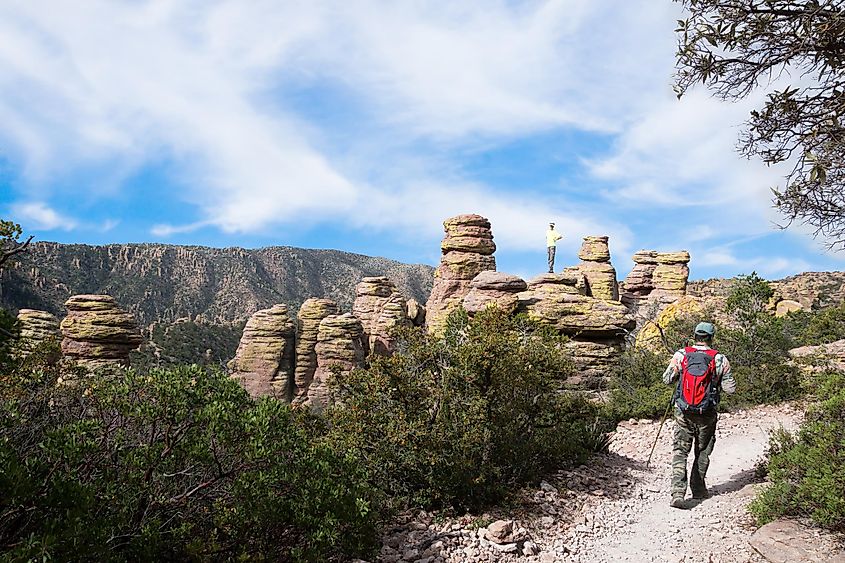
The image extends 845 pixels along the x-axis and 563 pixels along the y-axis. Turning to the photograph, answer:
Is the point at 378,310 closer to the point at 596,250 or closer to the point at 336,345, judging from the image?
the point at 336,345

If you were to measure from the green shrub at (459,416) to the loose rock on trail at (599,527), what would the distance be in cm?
33

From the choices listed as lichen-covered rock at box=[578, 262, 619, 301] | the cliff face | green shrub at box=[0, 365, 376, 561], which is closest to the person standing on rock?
lichen-covered rock at box=[578, 262, 619, 301]

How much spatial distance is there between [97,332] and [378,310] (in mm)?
21940

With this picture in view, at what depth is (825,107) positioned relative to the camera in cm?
442

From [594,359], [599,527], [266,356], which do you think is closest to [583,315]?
[594,359]

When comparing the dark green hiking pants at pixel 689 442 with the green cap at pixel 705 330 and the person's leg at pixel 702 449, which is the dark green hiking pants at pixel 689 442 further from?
the green cap at pixel 705 330

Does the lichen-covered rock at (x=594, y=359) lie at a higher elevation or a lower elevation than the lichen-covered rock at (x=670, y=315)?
lower

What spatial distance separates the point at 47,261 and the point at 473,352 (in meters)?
81.1

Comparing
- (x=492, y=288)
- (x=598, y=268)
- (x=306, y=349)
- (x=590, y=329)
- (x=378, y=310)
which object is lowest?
(x=306, y=349)

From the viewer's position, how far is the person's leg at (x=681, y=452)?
20.7ft

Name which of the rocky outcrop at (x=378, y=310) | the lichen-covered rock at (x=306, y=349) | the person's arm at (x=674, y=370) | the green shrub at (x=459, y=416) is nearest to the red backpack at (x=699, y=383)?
the person's arm at (x=674, y=370)

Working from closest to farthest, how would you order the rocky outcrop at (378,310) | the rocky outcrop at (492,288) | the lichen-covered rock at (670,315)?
the rocky outcrop at (492,288) → the lichen-covered rock at (670,315) → the rocky outcrop at (378,310)

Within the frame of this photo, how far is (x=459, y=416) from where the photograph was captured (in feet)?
21.0

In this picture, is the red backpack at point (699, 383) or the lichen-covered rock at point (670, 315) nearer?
the red backpack at point (699, 383)
